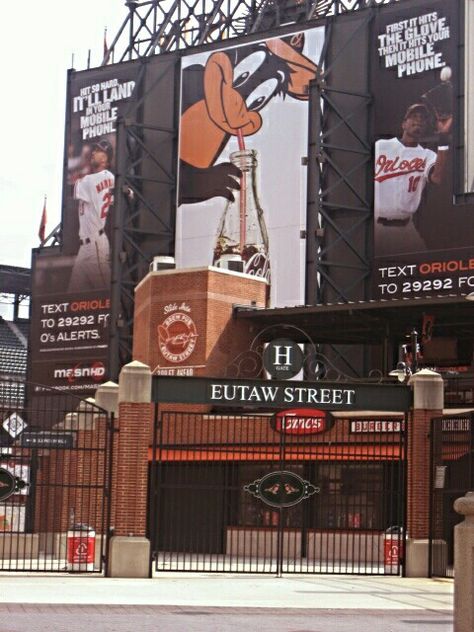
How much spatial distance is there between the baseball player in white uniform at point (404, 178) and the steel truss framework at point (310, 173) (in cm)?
89

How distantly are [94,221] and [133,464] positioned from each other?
155ft

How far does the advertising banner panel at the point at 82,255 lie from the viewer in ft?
240

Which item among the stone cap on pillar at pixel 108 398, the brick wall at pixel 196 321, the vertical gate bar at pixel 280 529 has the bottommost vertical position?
the vertical gate bar at pixel 280 529

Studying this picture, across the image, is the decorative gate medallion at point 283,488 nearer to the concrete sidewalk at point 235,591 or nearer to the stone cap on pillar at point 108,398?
the concrete sidewalk at point 235,591

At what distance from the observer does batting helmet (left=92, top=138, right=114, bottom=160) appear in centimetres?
7331

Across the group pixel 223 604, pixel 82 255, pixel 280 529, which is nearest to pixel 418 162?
pixel 82 255

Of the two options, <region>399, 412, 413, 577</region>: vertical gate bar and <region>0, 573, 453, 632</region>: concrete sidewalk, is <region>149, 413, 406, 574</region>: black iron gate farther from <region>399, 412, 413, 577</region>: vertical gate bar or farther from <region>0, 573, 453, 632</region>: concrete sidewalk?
<region>0, 573, 453, 632</region>: concrete sidewalk

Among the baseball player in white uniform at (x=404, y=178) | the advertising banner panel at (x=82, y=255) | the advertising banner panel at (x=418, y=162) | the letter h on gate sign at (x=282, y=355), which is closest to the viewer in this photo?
the letter h on gate sign at (x=282, y=355)

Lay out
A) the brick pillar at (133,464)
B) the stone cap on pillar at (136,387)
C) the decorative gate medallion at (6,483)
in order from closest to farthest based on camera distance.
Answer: the decorative gate medallion at (6,483), the brick pillar at (133,464), the stone cap on pillar at (136,387)

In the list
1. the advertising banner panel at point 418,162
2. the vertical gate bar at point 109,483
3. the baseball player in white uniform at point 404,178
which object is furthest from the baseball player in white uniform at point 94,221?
the vertical gate bar at point 109,483

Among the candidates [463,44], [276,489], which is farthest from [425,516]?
[463,44]

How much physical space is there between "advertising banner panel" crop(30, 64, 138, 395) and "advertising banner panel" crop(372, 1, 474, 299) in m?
16.9

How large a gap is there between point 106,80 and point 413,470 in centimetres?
4941

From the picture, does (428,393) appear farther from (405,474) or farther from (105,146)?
(105,146)
